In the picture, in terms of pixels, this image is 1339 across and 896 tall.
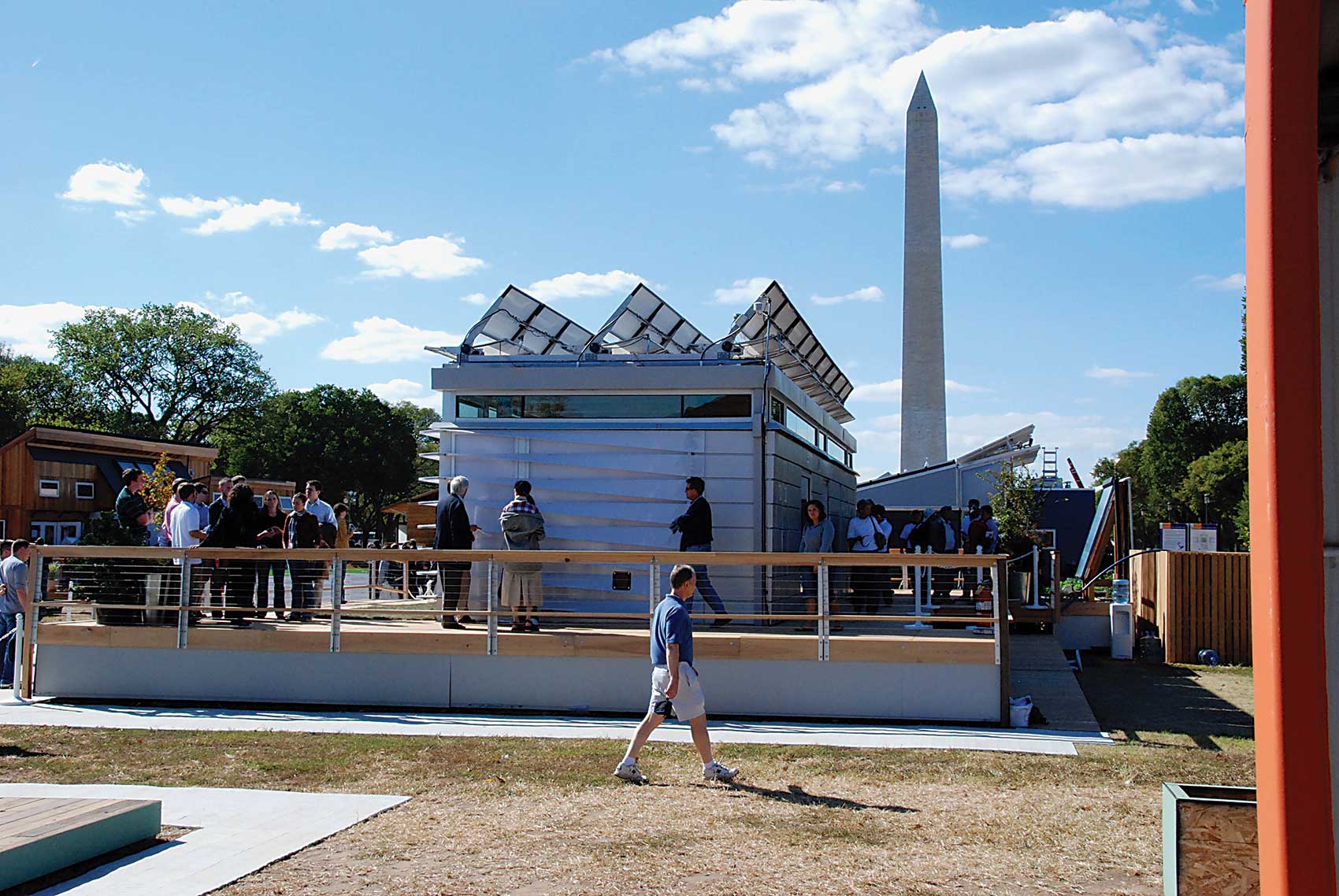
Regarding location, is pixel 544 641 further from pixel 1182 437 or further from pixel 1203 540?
pixel 1182 437

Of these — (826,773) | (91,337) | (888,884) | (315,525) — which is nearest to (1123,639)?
(826,773)

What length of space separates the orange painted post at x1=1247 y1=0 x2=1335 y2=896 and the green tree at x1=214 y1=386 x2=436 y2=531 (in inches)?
2867

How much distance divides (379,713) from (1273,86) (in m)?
10.5

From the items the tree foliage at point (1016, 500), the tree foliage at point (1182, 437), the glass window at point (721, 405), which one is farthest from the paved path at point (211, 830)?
the tree foliage at point (1182, 437)

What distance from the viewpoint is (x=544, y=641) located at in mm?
12328

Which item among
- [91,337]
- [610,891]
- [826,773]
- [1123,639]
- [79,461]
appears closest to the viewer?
[610,891]

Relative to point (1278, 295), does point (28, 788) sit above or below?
below

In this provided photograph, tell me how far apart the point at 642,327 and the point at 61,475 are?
24.0 meters

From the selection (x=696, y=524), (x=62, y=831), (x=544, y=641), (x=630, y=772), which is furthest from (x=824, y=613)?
(x=62, y=831)

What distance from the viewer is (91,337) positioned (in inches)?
3002

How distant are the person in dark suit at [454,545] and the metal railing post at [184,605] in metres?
2.66

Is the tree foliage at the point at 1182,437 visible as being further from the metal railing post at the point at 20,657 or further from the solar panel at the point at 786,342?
the metal railing post at the point at 20,657

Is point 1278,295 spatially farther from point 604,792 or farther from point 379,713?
point 379,713

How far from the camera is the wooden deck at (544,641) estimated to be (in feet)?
38.6
